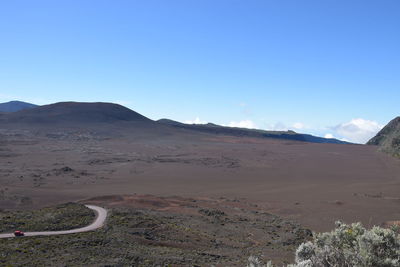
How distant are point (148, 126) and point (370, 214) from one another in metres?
85.0

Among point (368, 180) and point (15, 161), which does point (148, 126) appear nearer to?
point (15, 161)

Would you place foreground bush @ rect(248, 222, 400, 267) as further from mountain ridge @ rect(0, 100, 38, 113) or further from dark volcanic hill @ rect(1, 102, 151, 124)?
mountain ridge @ rect(0, 100, 38, 113)

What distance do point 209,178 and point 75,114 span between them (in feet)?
250

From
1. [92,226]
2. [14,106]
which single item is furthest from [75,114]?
[14,106]

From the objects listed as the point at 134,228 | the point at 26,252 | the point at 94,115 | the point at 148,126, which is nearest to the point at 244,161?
the point at 134,228

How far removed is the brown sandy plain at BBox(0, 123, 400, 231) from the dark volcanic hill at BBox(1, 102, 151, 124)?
1028 inches

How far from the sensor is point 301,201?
31.0m

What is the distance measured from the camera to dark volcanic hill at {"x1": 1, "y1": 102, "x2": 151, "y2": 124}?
319 ft

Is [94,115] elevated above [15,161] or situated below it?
above

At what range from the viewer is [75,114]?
350ft

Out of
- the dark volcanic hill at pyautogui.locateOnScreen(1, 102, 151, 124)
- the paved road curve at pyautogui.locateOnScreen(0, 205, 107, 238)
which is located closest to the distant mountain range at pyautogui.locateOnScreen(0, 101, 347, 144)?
the dark volcanic hill at pyautogui.locateOnScreen(1, 102, 151, 124)

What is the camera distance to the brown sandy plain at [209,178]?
28.0 metres

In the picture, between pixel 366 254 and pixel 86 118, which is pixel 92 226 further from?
pixel 86 118

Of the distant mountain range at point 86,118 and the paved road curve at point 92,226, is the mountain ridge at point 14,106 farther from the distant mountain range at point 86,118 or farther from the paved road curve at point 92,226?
the paved road curve at point 92,226
